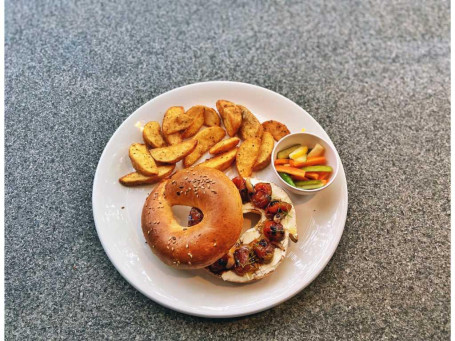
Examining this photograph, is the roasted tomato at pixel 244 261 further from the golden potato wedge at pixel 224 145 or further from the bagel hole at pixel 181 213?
the golden potato wedge at pixel 224 145

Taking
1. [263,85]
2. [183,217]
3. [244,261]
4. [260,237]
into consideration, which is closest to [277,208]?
[260,237]

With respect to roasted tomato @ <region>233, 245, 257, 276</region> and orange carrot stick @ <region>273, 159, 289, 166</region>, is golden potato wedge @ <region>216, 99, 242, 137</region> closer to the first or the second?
orange carrot stick @ <region>273, 159, 289, 166</region>

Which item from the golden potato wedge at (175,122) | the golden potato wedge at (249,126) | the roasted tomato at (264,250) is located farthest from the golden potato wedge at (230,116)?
the roasted tomato at (264,250)

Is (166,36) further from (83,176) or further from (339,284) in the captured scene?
(339,284)

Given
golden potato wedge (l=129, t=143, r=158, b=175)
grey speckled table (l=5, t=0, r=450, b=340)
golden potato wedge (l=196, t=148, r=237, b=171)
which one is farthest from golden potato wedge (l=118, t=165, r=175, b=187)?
grey speckled table (l=5, t=0, r=450, b=340)

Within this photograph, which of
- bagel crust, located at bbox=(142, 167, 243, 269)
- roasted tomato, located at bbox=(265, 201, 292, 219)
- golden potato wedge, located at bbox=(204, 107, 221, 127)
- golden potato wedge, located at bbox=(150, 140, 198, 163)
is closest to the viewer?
bagel crust, located at bbox=(142, 167, 243, 269)
